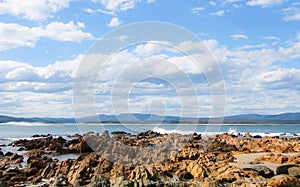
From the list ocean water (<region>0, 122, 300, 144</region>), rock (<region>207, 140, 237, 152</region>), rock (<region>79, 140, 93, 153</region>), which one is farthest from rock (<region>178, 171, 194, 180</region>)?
ocean water (<region>0, 122, 300, 144</region>)

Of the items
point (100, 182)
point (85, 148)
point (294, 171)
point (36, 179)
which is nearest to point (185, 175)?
point (100, 182)

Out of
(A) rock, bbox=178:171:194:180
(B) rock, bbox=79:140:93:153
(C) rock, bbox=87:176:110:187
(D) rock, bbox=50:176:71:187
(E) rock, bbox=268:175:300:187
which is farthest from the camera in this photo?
(B) rock, bbox=79:140:93:153

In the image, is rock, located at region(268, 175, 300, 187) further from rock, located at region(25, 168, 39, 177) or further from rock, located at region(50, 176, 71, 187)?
rock, located at region(25, 168, 39, 177)

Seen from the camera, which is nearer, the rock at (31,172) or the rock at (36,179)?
the rock at (36,179)

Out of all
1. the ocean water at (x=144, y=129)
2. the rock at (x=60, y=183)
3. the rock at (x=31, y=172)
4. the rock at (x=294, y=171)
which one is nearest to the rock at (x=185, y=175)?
the rock at (x=294, y=171)

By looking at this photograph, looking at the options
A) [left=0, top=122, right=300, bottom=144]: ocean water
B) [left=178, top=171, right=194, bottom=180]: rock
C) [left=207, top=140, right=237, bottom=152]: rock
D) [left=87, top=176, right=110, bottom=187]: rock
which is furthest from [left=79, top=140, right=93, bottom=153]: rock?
[left=0, top=122, right=300, bottom=144]: ocean water

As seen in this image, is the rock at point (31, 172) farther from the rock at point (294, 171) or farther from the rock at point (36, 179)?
the rock at point (294, 171)

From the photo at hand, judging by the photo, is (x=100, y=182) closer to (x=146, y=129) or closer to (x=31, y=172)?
(x=31, y=172)

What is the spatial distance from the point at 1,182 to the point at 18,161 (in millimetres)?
12224

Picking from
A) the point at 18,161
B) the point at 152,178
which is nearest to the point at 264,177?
the point at 152,178

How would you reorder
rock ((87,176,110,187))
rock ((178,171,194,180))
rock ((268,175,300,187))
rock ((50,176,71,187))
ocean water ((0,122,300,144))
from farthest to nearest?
ocean water ((0,122,300,144)), rock ((178,171,194,180)), rock ((50,176,71,187)), rock ((87,176,110,187)), rock ((268,175,300,187))

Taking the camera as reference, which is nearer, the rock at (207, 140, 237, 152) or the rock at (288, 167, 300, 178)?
the rock at (288, 167, 300, 178)

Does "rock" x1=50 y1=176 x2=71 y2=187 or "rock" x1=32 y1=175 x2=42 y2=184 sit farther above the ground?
"rock" x1=50 y1=176 x2=71 y2=187

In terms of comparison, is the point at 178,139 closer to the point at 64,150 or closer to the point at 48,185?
the point at 64,150
